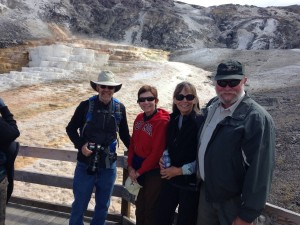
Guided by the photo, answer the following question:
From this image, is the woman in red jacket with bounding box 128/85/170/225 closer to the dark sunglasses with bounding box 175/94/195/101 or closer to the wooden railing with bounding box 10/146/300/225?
the dark sunglasses with bounding box 175/94/195/101

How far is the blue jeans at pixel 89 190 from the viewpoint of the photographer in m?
3.70

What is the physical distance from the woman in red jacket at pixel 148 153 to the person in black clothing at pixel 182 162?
0.10 metres

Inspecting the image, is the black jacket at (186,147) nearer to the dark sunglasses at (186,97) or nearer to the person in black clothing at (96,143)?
the dark sunglasses at (186,97)

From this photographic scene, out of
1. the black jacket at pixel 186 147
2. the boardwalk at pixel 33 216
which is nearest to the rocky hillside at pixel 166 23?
the boardwalk at pixel 33 216

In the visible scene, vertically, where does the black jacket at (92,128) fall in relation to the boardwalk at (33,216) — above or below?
above

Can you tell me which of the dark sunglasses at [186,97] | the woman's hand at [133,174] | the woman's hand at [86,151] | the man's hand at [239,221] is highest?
the dark sunglasses at [186,97]

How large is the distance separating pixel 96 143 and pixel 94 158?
0.17 m

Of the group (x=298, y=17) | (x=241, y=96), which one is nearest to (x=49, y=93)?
(x=241, y=96)

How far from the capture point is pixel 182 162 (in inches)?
122

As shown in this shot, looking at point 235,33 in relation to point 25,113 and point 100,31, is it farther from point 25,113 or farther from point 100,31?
point 25,113

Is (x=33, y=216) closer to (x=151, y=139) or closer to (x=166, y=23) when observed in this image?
(x=151, y=139)

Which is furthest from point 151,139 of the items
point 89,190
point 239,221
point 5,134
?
point 5,134

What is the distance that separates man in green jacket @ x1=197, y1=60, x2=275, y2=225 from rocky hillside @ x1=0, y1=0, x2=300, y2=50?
36701 millimetres

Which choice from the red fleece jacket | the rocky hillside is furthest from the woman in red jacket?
the rocky hillside
